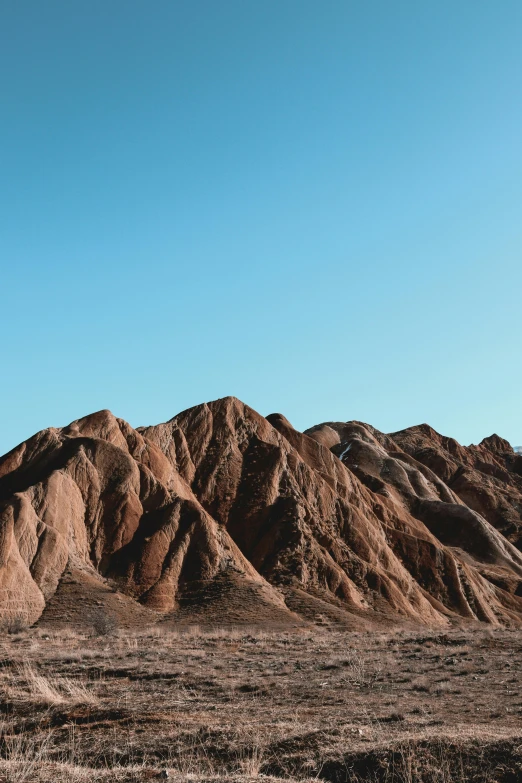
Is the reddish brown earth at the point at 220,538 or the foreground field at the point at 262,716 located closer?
the foreground field at the point at 262,716

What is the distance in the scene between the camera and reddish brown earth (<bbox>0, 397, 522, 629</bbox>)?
50.1 meters

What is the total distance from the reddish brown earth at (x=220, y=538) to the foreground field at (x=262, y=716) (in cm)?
2167

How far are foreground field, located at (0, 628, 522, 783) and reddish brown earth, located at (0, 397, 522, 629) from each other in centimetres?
2167

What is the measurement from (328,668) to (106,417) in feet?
176

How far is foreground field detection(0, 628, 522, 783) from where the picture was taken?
9.11m

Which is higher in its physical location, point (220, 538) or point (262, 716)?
point (220, 538)

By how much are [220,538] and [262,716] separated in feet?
151

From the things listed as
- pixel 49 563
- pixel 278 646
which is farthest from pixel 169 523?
pixel 278 646

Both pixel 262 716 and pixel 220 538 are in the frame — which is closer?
pixel 262 716

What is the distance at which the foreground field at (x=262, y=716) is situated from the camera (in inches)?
359

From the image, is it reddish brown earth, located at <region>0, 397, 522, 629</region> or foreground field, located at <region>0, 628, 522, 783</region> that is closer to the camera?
foreground field, located at <region>0, 628, 522, 783</region>

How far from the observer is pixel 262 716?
1282cm

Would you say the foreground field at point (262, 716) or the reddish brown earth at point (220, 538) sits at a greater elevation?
the reddish brown earth at point (220, 538)

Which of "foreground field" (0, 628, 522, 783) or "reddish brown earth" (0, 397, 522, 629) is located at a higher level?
"reddish brown earth" (0, 397, 522, 629)
